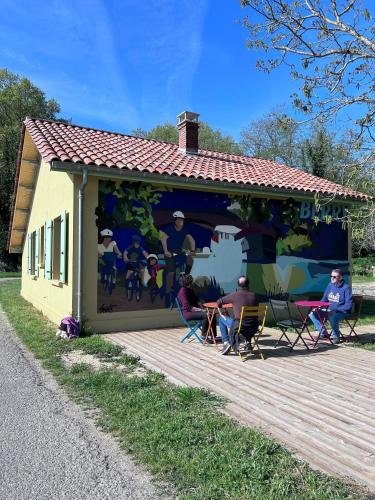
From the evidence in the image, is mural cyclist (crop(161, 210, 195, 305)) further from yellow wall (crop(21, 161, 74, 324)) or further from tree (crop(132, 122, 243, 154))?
tree (crop(132, 122, 243, 154))

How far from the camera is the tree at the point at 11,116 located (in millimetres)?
37625

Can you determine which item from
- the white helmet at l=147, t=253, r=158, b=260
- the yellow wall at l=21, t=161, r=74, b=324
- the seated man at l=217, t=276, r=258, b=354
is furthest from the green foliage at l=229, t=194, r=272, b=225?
the seated man at l=217, t=276, r=258, b=354

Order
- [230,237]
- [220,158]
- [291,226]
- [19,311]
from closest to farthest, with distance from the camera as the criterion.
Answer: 1. [230,237]
2. [291,226]
3. [19,311]
4. [220,158]

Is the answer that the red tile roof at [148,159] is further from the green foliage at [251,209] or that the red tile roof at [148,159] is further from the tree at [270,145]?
the tree at [270,145]

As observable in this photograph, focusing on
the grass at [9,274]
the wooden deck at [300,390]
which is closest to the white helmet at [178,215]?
the wooden deck at [300,390]

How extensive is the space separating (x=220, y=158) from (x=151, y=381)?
33.4 feet

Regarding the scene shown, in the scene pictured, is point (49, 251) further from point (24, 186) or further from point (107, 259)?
point (24, 186)

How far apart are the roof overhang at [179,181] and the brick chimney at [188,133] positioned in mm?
3659

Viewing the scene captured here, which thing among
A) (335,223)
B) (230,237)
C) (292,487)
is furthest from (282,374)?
(335,223)

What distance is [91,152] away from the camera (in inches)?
378

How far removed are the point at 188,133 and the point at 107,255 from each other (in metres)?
6.15

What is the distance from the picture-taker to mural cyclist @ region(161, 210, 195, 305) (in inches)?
383

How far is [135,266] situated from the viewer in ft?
30.7

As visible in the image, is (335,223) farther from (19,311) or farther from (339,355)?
(19,311)
